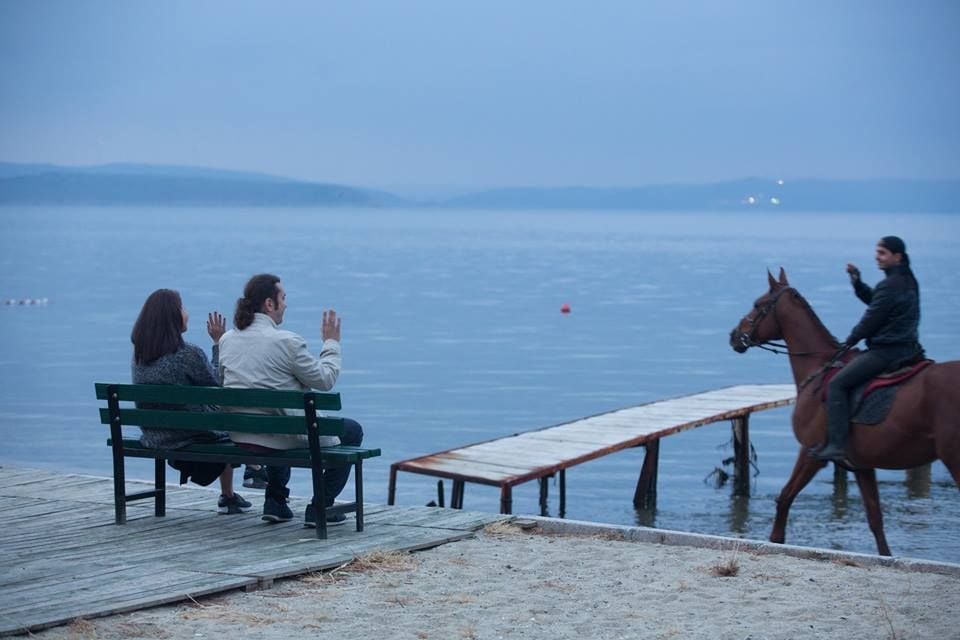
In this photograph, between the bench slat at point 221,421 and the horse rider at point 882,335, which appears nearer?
the bench slat at point 221,421

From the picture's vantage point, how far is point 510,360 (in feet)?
129

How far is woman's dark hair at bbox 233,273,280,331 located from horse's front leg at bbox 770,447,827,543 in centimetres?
464

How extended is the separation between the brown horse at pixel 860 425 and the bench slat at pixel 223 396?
13.9ft

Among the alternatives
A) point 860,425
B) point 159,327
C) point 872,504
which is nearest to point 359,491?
point 159,327

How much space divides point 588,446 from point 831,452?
4772 millimetres

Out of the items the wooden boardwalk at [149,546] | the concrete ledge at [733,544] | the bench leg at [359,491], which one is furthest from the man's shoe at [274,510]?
the concrete ledge at [733,544]

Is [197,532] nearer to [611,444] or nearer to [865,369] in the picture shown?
[865,369]

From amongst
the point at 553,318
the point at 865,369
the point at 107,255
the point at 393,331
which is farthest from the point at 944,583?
the point at 107,255

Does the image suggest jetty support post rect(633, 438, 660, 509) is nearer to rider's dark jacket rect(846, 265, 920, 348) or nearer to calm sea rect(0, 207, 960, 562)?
calm sea rect(0, 207, 960, 562)

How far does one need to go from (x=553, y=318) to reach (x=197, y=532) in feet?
148

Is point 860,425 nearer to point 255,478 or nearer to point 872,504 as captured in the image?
point 872,504

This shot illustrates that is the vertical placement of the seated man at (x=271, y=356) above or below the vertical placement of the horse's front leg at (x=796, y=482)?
above

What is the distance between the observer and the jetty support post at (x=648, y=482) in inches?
712

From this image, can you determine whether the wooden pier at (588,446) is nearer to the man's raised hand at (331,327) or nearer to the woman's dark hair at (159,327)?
the man's raised hand at (331,327)
